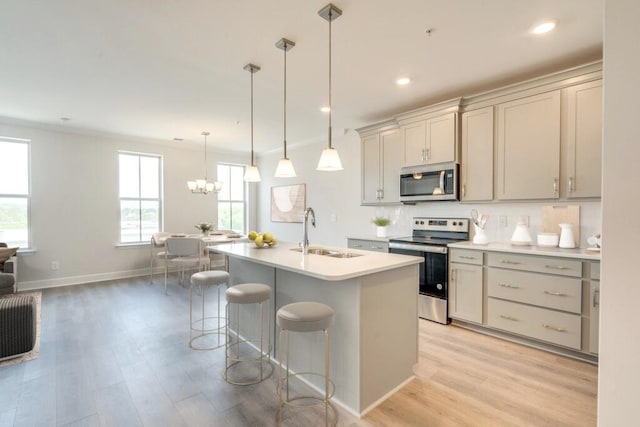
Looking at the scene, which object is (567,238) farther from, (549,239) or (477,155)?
(477,155)

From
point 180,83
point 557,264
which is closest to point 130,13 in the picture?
point 180,83

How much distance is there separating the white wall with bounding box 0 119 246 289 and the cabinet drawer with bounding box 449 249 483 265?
5.23 metres

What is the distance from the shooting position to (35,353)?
8.71 feet

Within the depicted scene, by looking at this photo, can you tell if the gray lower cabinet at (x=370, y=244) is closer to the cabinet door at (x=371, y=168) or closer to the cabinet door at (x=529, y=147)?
the cabinet door at (x=371, y=168)

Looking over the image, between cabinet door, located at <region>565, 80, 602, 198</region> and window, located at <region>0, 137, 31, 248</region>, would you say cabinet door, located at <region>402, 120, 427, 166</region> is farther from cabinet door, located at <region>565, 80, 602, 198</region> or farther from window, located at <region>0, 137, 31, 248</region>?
window, located at <region>0, 137, 31, 248</region>

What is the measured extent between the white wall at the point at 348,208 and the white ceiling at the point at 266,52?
1.28 m

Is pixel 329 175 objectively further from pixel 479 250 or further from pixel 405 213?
pixel 479 250

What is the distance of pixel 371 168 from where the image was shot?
14.3ft

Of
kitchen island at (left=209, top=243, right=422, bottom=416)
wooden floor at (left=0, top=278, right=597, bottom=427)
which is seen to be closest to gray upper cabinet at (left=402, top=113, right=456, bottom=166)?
kitchen island at (left=209, top=243, right=422, bottom=416)

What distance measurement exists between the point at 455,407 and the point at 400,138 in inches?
118

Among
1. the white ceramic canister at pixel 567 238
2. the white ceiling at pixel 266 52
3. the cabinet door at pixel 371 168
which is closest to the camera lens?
the white ceiling at pixel 266 52

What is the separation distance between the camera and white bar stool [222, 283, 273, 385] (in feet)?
7.27

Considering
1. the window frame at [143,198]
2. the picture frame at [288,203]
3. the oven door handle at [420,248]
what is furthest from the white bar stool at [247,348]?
the window frame at [143,198]

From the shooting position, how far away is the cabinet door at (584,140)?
2590mm
